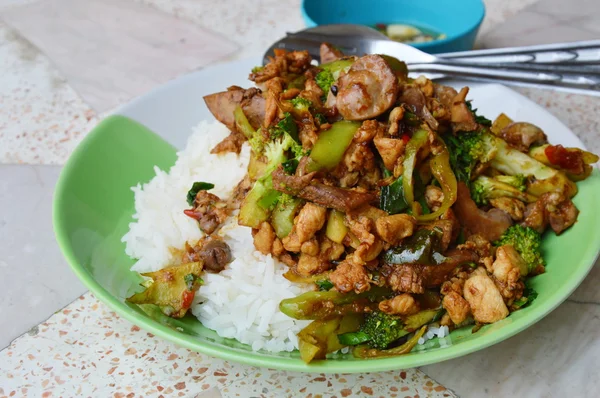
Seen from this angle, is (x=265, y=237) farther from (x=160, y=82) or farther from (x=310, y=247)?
(x=160, y=82)

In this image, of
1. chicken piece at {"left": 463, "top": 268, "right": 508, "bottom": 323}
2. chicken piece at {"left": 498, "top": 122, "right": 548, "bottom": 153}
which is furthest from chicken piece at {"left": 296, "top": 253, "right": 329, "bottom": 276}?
chicken piece at {"left": 498, "top": 122, "right": 548, "bottom": 153}

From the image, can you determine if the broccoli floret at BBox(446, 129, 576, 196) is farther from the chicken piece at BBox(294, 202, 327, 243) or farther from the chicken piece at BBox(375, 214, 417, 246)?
the chicken piece at BBox(294, 202, 327, 243)

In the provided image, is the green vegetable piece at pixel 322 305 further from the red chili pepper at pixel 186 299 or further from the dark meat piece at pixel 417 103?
the dark meat piece at pixel 417 103

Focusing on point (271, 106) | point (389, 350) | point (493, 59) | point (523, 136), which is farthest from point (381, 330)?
point (493, 59)

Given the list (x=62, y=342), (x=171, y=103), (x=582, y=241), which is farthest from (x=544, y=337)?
(x=171, y=103)

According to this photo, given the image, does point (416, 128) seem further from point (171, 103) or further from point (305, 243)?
point (171, 103)

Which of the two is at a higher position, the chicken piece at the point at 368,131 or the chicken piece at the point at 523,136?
the chicken piece at the point at 523,136

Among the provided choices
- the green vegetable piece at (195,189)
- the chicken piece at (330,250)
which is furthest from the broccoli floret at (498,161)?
the green vegetable piece at (195,189)
